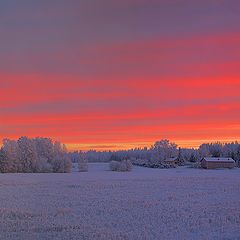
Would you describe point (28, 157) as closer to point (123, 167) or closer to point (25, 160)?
point (25, 160)

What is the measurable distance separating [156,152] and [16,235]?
180446 millimetres

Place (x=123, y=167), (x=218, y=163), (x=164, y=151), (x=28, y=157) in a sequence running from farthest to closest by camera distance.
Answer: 1. (x=164, y=151)
2. (x=218, y=163)
3. (x=123, y=167)
4. (x=28, y=157)

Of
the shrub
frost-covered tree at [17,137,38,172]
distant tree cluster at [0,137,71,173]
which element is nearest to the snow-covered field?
distant tree cluster at [0,137,71,173]

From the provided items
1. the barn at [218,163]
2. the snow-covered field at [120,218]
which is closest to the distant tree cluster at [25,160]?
the barn at [218,163]

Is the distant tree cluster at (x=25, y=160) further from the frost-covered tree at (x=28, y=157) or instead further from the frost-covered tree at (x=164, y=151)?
the frost-covered tree at (x=164, y=151)

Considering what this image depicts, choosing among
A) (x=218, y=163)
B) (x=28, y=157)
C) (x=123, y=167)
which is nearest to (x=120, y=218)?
(x=28, y=157)

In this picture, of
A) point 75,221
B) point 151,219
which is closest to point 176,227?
point 151,219

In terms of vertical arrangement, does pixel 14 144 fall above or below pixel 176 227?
above

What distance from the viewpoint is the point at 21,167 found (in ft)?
365

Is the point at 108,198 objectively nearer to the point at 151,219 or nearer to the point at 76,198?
the point at 76,198

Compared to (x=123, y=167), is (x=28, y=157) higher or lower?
higher

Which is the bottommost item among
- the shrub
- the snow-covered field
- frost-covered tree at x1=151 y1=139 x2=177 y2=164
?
the snow-covered field

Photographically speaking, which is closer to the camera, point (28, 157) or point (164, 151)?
point (28, 157)

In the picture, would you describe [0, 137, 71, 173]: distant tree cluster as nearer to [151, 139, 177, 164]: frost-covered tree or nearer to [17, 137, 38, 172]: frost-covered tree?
[17, 137, 38, 172]: frost-covered tree
